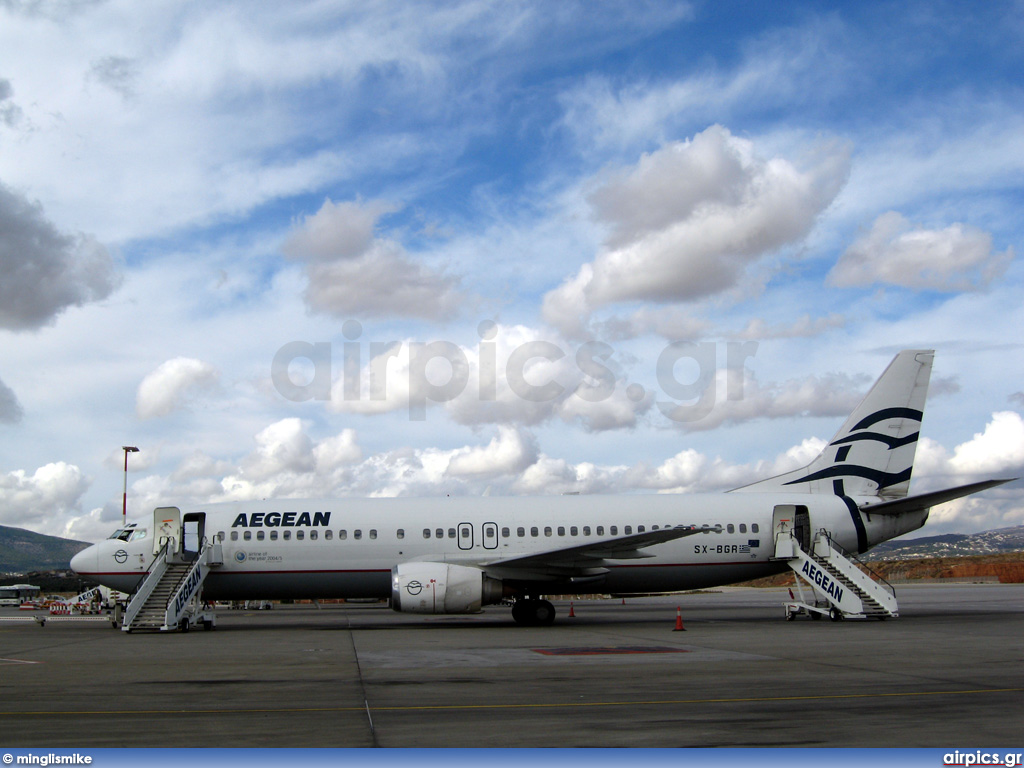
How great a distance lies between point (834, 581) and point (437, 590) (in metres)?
10.8

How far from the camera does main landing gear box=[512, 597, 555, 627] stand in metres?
23.4

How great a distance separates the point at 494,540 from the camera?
23.9 meters

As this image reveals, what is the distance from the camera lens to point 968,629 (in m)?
19.9

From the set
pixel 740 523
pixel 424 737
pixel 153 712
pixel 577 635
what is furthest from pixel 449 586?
pixel 424 737

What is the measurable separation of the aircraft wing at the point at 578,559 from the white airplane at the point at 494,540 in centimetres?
5

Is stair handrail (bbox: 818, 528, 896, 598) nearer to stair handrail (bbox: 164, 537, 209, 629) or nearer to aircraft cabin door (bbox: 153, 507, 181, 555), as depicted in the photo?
stair handrail (bbox: 164, 537, 209, 629)

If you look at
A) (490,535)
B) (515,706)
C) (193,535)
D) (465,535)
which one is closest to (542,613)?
(490,535)

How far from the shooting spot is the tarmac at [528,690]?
768cm

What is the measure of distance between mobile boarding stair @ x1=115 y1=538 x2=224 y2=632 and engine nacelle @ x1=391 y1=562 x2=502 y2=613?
18.2ft

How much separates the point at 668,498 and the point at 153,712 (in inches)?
722

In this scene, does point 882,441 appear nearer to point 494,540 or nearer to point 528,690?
point 494,540

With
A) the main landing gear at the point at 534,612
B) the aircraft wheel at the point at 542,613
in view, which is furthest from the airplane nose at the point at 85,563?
the aircraft wheel at the point at 542,613

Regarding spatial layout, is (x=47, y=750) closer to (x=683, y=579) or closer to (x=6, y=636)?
(x=6, y=636)

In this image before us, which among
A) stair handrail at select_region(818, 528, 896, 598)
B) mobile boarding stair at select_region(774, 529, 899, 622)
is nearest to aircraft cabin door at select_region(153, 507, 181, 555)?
mobile boarding stair at select_region(774, 529, 899, 622)
